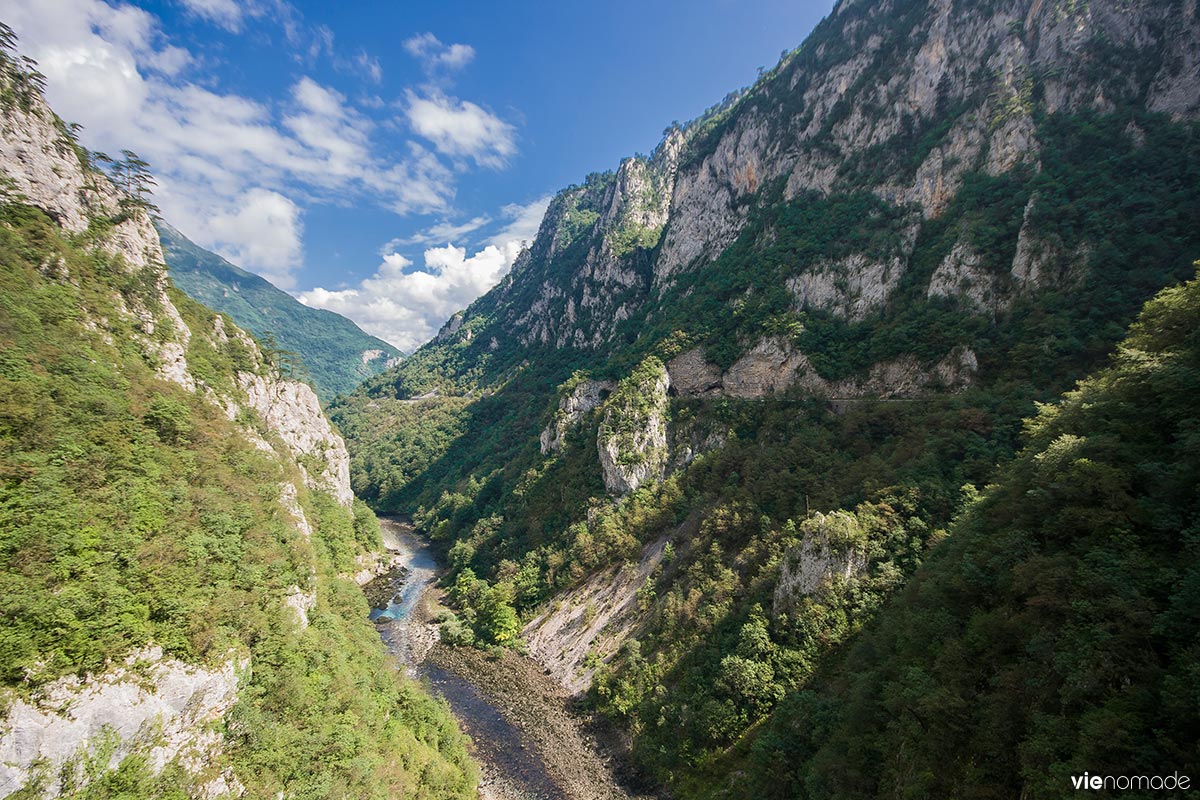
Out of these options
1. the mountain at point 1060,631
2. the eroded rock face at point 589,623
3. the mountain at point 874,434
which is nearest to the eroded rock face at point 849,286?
the mountain at point 874,434

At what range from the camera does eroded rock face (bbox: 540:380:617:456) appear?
82.4 m

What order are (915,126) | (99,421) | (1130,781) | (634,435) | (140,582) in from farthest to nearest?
(915,126) → (634,435) → (99,421) → (140,582) → (1130,781)

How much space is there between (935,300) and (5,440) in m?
77.7

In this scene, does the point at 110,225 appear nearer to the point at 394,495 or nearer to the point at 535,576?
the point at 535,576

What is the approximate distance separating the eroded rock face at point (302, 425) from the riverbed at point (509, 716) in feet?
89.0

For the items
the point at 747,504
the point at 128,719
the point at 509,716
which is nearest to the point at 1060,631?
the point at 747,504

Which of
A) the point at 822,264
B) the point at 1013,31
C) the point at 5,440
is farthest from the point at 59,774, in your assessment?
the point at 1013,31

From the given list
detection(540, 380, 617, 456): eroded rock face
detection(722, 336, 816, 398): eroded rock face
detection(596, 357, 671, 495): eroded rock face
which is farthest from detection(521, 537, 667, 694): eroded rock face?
detection(540, 380, 617, 456): eroded rock face

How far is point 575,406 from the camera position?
275 ft

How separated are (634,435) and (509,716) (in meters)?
37.3

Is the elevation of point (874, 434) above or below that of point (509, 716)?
above

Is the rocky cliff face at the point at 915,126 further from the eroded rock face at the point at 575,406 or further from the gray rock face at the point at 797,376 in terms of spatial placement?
the eroded rock face at the point at 575,406

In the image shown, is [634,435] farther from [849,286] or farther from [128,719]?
[128,719]

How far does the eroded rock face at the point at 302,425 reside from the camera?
63.5 meters
